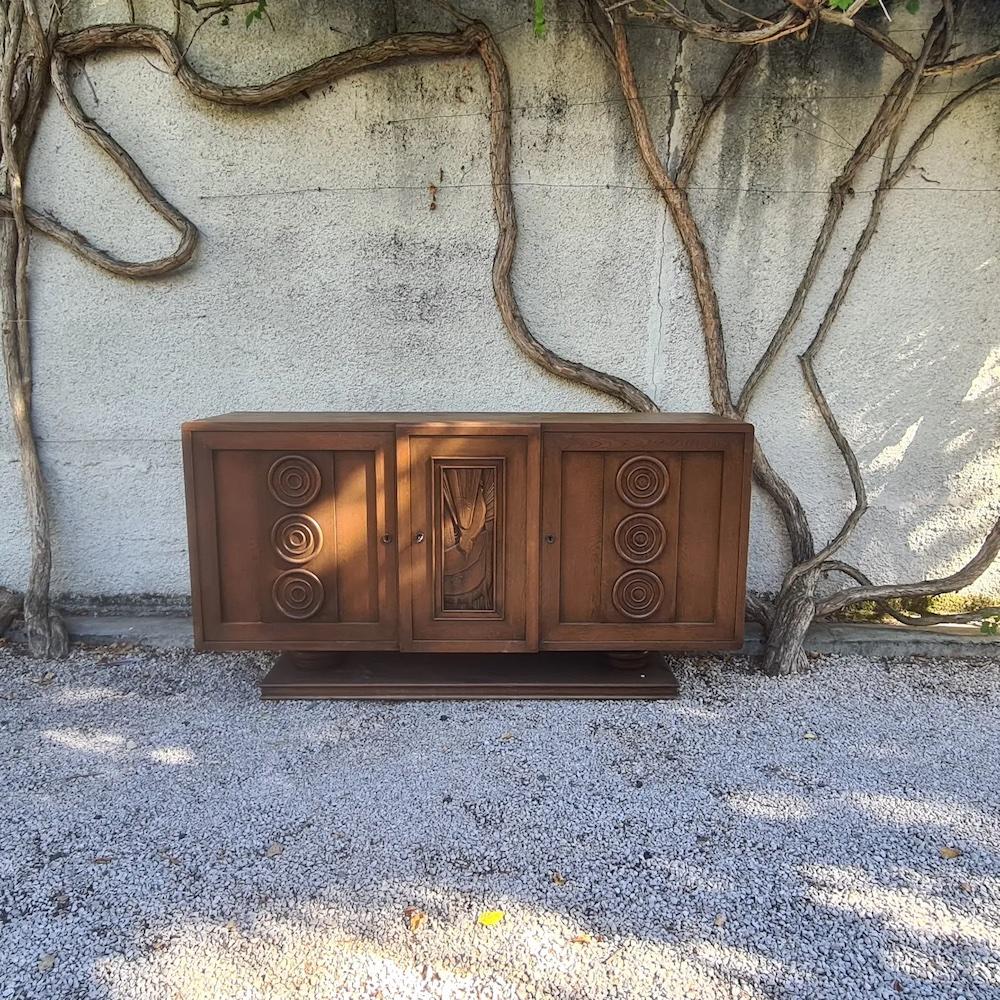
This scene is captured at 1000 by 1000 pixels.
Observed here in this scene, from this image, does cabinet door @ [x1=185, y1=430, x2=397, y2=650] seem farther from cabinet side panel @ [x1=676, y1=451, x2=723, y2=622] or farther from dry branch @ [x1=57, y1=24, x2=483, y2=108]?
dry branch @ [x1=57, y1=24, x2=483, y2=108]

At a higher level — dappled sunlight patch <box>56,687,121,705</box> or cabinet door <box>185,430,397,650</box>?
cabinet door <box>185,430,397,650</box>

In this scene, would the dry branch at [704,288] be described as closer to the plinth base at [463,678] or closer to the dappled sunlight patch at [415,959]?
the plinth base at [463,678]

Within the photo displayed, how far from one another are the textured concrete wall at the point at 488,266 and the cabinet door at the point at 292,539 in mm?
751

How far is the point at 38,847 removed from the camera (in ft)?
6.41

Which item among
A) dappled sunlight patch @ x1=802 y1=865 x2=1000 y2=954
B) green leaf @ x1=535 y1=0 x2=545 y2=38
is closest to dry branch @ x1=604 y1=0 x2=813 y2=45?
green leaf @ x1=535 y1=0 x2=545 y2=38

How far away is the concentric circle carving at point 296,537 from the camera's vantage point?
263cm

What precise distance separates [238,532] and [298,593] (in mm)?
311

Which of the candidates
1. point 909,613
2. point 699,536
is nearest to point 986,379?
point 909,613

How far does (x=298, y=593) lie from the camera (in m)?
2.69

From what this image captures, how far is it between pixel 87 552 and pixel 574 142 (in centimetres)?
287

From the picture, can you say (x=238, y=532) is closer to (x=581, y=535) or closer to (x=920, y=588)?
(x=581, y=535)

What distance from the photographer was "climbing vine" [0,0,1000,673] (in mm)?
3004

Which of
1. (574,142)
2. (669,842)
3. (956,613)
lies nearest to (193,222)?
(574,142)

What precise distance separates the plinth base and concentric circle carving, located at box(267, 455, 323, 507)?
67cm
